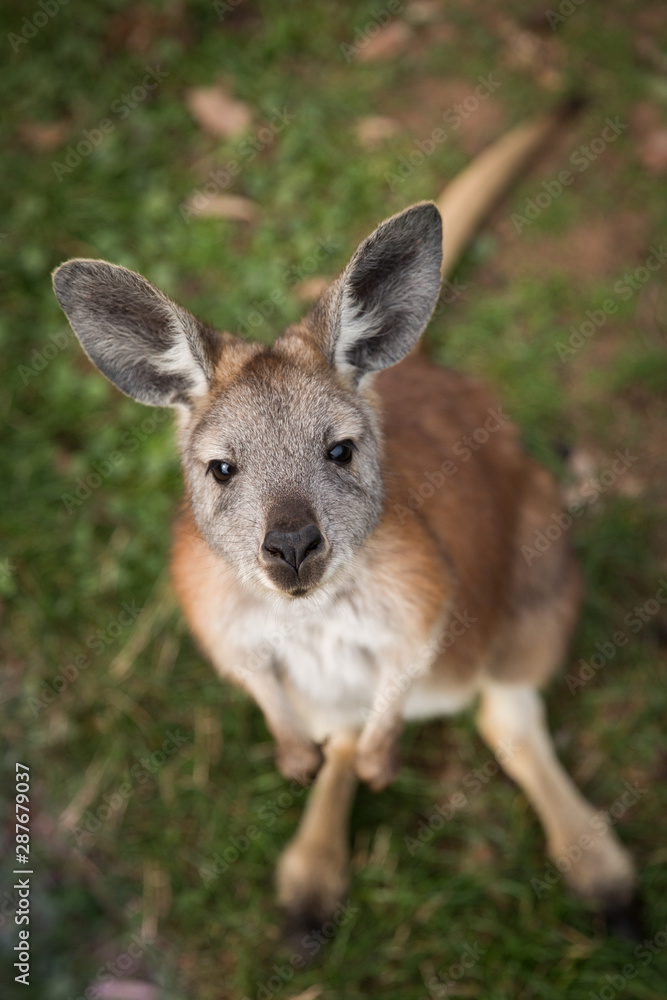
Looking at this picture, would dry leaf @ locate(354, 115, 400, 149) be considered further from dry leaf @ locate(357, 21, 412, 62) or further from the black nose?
the black nose

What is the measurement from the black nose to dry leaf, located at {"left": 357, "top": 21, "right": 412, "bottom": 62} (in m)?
3.97

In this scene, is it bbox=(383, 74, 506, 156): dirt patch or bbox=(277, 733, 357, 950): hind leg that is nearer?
bbox=(277, 733, 357, 950): hind leg

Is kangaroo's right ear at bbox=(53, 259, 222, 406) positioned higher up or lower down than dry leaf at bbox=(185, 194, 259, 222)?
higher up

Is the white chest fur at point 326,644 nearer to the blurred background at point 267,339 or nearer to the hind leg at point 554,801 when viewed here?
the hind leg at point 554,801

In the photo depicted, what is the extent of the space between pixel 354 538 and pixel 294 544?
0.26 metres

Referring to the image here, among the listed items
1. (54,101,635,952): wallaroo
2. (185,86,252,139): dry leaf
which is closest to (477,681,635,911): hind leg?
(54,101,635,952): wallaroo

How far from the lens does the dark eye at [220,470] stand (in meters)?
2.36

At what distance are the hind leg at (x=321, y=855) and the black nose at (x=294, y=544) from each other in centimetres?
144

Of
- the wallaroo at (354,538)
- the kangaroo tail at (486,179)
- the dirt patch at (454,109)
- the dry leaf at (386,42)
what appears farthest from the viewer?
the dry leaf at (386,42)

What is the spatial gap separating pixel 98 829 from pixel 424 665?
1851 millimetres

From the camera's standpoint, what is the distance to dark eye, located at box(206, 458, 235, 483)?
2355 mm

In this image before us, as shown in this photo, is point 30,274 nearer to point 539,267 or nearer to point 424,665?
point 539,267

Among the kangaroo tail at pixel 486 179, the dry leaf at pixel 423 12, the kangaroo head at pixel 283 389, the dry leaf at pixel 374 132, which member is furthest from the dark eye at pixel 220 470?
the dry leaf at pixel 423 12

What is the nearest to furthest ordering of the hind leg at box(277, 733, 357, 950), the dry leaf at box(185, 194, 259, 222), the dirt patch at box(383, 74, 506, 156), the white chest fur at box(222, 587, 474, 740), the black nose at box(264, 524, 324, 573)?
the black nose at box(264, 524, 324, 573) → the white chest fur at box(222, 587, 474, 740) → the hind leg at box(277, 733, 357, 950) → the dry leaf at box(185, 194, 259, 222) → the dirt patch at box(383, 74, 506, 156)
